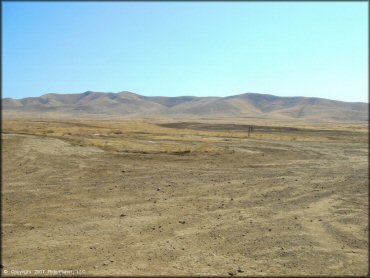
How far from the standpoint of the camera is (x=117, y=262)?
8.87 m

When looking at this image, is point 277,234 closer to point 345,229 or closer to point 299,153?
point 345,229

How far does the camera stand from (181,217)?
43.1 ft

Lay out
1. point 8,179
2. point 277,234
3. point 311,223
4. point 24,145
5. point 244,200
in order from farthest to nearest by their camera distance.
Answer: point 24,145, point 8,179, point 244,200, point 311,223, point 277,234

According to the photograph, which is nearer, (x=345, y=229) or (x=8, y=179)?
(x=345, y=229)

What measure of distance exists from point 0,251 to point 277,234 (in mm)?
7024

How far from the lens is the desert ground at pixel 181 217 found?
360 inches

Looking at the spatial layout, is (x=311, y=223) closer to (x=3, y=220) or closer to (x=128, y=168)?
(x=3, y=220)

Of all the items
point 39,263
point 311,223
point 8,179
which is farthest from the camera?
point 8,179

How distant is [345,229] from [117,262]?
702cm

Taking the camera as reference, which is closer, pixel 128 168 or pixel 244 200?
pixel 244 200

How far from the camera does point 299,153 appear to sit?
3325cm

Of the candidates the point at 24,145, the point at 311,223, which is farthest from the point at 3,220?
the point at 24,145

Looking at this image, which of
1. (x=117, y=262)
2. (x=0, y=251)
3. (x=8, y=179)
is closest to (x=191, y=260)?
(x=117, y=262)

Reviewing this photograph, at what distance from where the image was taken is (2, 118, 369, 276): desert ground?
9.14 m
